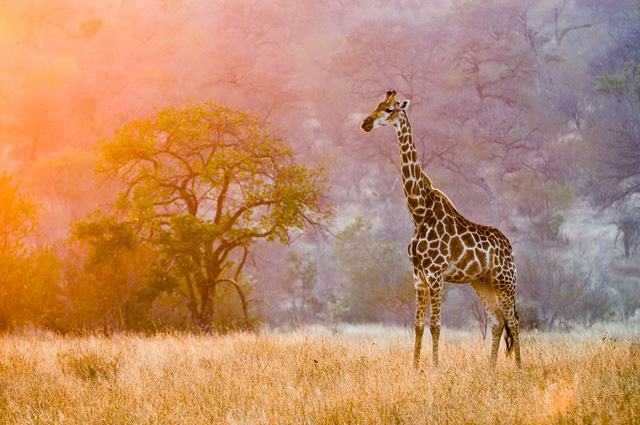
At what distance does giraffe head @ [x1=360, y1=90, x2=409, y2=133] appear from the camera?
8.96 m

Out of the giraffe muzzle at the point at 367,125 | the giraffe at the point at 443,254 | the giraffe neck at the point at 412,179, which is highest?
the giraffe muzzle at the point at 367,125

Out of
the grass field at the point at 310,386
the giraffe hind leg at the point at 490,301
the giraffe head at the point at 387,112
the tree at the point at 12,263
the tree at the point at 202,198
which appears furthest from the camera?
the tree at the point at 202,198

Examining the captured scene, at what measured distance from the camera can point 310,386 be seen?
329 inches

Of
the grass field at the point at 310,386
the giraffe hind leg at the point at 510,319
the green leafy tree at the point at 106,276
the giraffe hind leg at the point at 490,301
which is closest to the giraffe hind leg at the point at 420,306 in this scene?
the grass field at the point at 310,386

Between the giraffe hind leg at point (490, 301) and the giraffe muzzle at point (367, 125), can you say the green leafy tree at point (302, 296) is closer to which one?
the giraffe hind leg at point (490, 301)

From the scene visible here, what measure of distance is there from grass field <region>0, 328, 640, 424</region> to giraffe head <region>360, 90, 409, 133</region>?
3053 mm

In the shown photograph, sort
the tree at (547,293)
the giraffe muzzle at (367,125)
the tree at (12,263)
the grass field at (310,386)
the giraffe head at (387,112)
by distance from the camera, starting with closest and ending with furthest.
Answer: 1. the grass field at (310,386)
2. the giraffe muzzle at (367,125)
3. the giraffe head at (387,112)
4. the tree at (12,263)
5. the tree at (547,293)

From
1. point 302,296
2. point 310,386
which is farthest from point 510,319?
point 302,296

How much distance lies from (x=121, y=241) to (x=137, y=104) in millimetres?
27056

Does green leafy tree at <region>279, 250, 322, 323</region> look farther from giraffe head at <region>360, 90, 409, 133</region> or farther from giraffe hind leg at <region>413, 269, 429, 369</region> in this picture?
giraffe head at <region>360, 90, 409, 133</region>

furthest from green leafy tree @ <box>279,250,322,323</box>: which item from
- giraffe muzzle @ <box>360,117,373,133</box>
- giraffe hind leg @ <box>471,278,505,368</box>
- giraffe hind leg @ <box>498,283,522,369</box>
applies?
giraffe muzzle @ <box>360,117,373,133</box>

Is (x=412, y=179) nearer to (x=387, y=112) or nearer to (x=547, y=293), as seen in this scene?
(x=387, y=112)

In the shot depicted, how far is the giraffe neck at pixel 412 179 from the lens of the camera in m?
9.40

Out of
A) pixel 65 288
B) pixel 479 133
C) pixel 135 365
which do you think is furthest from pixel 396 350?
pixel 479 133
